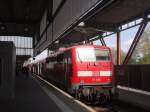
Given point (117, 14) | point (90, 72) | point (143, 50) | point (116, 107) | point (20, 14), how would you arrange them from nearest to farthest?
1. point (116, 107)
2. point (90, 72)
3. point (117, 14)
4. point (143, 50)
5. point (20, 14)

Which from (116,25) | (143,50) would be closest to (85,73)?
(116,25)

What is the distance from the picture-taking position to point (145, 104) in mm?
18266

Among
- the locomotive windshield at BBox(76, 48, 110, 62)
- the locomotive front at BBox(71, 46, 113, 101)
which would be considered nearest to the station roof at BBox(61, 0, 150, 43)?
the locomotive windshield at BBox(76, 48, 110, 62)

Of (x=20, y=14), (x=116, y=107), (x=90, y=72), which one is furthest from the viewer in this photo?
(x=20, y=14)

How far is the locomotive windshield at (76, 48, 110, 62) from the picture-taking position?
19906 mm

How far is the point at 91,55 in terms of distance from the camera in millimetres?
19938

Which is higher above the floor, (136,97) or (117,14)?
(117,14)

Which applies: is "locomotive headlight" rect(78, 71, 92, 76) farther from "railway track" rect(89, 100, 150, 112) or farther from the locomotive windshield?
"railway track" rect(89, 100, 150, 112)

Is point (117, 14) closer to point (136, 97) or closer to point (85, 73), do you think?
point (136, 97)

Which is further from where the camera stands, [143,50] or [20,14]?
[20,14]

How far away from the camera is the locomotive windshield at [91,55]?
784 inches

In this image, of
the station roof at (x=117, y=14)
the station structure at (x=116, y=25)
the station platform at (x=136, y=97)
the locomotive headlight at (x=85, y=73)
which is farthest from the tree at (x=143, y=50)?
the locomotive headlight at (x=85, y=73)

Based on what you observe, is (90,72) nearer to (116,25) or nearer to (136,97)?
(136,97)

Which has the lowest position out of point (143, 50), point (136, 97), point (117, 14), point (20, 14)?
point (136, 97)
